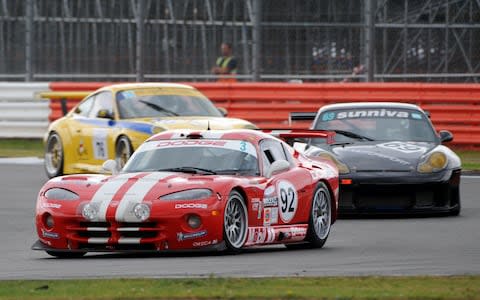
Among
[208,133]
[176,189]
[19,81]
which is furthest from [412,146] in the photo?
[19,81]

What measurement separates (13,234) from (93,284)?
4.76 metres

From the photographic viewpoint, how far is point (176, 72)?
914 inches

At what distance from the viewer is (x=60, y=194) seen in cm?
1120

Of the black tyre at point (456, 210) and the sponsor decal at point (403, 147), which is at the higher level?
the sponsor decal at point (403, 147)

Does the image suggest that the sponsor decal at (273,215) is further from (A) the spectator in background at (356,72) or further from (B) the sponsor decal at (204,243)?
(A) the spectator in background at (356,72)

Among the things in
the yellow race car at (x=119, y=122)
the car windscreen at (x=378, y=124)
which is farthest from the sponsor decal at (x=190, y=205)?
the yellow race car at (x=119, y=122)

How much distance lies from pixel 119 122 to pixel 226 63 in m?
4.41

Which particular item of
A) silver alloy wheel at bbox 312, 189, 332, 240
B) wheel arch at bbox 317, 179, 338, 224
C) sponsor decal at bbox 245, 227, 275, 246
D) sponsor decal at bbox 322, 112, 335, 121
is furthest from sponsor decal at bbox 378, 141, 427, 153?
sponsor decal at bbox 245, 227, 275, 246

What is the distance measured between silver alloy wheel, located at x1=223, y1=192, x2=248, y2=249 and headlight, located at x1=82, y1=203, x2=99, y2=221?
3.18 feet

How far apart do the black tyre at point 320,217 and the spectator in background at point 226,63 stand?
34.6 feet

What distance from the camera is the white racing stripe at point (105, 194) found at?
10.9m

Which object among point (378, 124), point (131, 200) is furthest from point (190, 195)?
point (378, 124)

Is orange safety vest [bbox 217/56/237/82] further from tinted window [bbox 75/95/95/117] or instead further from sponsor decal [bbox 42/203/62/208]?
sponsor decal [bbox 42/203/62/208]

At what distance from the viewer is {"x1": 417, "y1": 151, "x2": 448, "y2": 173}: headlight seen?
586 inches
